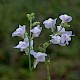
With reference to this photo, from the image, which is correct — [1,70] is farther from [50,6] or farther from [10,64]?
[50,6]

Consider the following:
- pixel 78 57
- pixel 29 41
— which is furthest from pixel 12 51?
pixel 29 41

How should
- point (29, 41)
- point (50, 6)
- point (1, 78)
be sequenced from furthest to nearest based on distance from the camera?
point (50, 6) < point (1, 78) < point (29, 41)

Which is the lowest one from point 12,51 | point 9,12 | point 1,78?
point 1,78

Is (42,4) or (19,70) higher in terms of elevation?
(42,4)

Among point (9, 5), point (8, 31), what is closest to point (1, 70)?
point (8, 31)

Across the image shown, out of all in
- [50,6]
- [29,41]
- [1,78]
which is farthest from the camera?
[50,6]

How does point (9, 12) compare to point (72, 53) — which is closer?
point (9, 12)

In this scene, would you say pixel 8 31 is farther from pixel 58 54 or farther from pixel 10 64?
pixel 58 54
